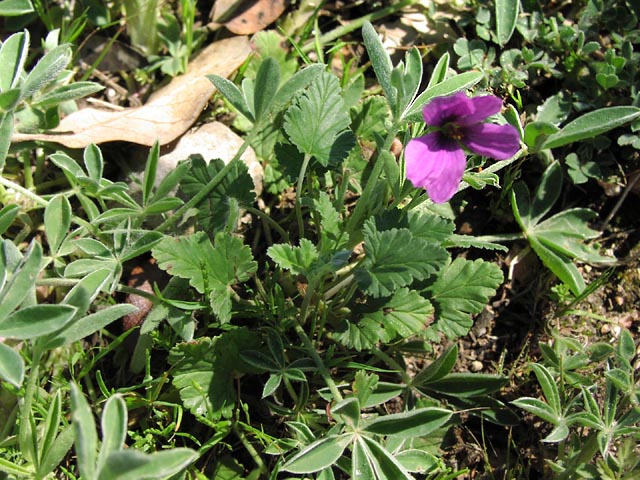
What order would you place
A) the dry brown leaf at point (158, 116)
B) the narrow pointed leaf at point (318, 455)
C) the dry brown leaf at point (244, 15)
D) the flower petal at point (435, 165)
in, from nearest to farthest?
1. the flower petal at point (435, 165)
2. the narrow pointed leaf at point (318, 455)
3. the dry brown leaf at point (158, 116)
4. the dry brown leaf at point (244, 15)

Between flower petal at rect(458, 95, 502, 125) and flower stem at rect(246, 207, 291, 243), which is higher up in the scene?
flower petal at rect(458, 95, 502, 125)

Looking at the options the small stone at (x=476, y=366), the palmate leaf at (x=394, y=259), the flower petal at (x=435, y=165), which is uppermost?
the flower petal at (x=435, y=165)

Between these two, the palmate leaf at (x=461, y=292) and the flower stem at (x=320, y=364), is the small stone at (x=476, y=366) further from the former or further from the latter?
the flower stem at (x=320, y=364)

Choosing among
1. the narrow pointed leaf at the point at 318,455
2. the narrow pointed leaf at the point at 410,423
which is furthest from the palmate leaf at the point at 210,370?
the narrow pointed leaf at the point at 410,423

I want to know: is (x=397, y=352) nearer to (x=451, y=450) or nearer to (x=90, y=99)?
(x=451, y=450)

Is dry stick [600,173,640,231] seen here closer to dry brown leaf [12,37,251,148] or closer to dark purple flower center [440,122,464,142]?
dark purple flower center [440,122,464,142]

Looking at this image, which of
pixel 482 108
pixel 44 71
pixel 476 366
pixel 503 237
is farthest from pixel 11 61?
pixel 476 366

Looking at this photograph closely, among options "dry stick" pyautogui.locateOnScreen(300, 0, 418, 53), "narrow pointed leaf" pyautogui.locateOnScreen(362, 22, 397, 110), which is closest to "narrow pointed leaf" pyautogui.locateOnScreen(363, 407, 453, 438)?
"narrow pointed leaf" pyautogui.locateOnScreen(362, 22, 397, 110)

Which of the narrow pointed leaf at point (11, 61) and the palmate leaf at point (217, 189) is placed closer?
A: the narrow pointed leaf at point (11, 61)
